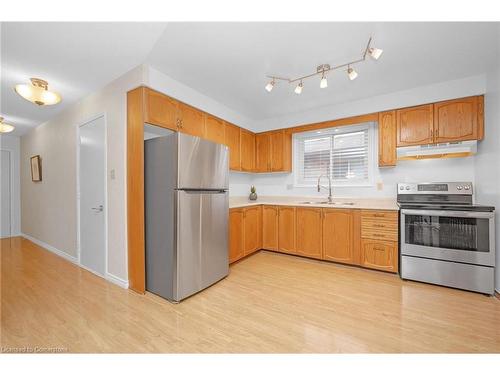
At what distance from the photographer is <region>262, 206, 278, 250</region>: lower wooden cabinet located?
352cm

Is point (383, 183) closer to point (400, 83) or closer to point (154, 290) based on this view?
point (400, 83)

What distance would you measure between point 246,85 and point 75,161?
269cm

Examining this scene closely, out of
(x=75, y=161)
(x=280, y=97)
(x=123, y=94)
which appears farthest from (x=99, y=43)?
(x=280, y=97)

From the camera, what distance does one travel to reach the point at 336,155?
362 centimetres

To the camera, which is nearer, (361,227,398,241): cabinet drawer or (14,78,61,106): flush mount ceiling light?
(14,78,61,106): flush mount ceiling light

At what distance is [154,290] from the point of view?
216cm

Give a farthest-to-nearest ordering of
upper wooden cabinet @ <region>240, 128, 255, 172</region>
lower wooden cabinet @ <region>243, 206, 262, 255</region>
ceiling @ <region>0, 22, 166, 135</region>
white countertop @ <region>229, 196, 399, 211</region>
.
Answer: upper wooden cabinet @ <region>240, 128, 255, 172</region> < lower wooden cabinet @ <region>243, 206, 262, 255</region> < white countertop @ <region>229, 196, 399, 211</region> < ceiling @ <region>0, 22, 166, 135</region>

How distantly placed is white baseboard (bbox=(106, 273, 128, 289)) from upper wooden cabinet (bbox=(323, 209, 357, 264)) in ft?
8.62

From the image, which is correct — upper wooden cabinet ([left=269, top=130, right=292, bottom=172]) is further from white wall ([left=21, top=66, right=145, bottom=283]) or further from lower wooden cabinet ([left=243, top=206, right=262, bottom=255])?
white wall ([left=21, top=66, right=145, bottom=283])

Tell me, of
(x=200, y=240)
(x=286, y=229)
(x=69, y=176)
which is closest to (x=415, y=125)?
(x=286, y=229)

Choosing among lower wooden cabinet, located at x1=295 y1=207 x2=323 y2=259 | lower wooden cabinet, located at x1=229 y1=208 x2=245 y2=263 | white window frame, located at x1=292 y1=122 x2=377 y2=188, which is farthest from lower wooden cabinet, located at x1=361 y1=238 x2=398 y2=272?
lower wooden cabinet, located at x1=229 y1=208 x2=245 y2=263

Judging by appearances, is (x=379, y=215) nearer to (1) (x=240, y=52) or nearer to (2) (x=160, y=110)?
(1) (x=240, y=52)

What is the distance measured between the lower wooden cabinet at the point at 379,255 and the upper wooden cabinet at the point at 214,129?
2537mm

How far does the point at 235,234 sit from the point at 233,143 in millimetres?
1525
